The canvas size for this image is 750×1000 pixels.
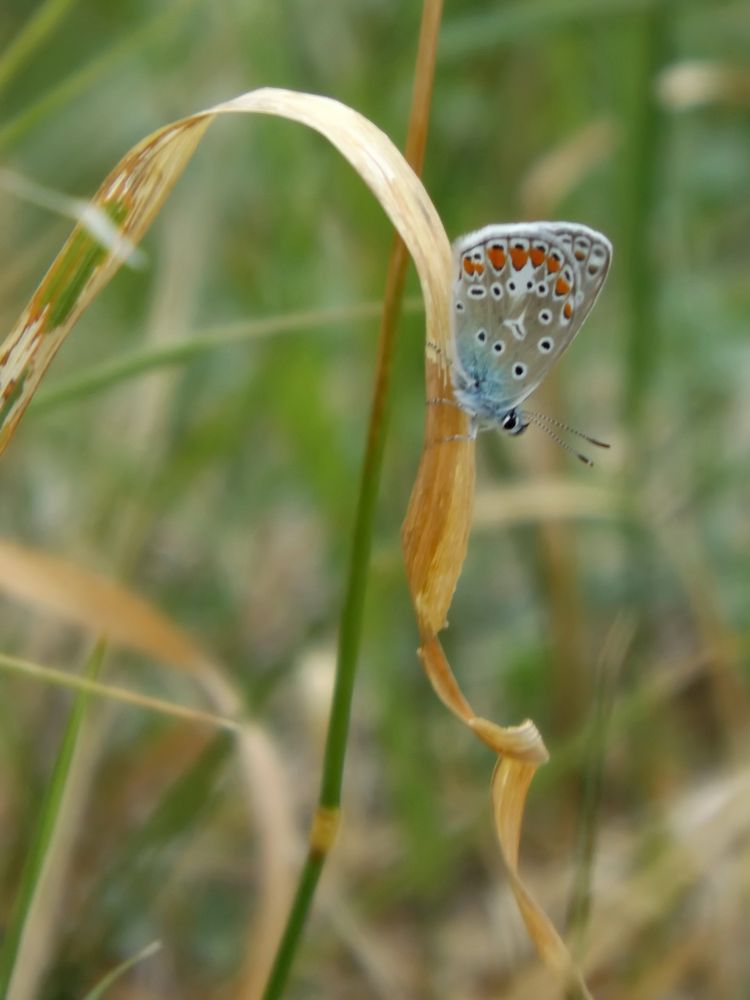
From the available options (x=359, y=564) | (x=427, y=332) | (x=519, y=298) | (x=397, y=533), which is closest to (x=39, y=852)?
(x=359, y=564)

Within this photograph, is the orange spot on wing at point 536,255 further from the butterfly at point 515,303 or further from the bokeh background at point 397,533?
the bokeh background at point 397,533

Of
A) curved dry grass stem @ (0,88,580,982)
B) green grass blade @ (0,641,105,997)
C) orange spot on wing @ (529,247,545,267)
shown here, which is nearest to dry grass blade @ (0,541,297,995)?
green grass blade @ (0,641,105,997)

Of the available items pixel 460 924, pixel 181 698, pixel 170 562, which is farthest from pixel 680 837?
pixel 170 562

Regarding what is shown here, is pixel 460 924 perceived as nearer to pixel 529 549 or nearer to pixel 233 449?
pixel 529 549

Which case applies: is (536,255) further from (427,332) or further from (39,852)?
(39,852)

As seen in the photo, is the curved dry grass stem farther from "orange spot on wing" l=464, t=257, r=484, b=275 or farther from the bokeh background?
the bokeh background

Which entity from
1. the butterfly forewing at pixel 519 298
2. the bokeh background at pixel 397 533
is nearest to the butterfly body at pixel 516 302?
the butterfly forewing at pixel 519 298
